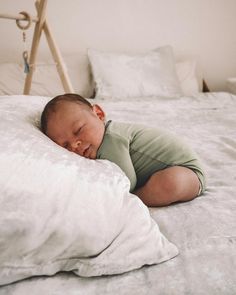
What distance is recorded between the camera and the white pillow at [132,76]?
2.42 metres

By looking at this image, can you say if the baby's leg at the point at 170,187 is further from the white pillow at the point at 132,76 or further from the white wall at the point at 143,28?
the white wall at the point at 143,28

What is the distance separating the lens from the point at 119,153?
88 cm

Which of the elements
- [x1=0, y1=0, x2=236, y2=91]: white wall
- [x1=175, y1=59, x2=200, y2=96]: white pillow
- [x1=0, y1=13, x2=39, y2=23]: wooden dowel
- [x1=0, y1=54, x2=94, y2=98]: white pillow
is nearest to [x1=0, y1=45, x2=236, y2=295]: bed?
[x1=0, y1=13, x2=39, y2=23]: wooden dowel

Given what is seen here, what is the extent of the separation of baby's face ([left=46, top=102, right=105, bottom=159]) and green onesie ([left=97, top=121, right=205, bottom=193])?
31 mm

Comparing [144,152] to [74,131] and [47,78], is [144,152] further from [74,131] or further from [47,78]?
[47,78]

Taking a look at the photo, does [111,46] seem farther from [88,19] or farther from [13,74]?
[13,74]

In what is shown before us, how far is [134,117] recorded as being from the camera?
1.81 meters

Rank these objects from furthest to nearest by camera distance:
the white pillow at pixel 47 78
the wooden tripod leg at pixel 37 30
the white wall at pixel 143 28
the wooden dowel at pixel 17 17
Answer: the white wall at pixel 143 28
the white pillow at pixel 47 78
the wooden tripod leg at pixel 37 30
the wooden dowel at pixel 17 17

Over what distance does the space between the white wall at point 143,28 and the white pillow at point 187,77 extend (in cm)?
33

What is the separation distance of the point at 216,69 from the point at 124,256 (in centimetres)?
303

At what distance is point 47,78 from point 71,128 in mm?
1662

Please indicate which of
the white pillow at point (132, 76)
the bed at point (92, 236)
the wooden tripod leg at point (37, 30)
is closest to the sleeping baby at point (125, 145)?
the bed at point (92, 236)

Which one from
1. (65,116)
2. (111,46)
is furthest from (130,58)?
(65,116)

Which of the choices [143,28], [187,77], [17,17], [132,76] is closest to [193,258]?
[17,17]
